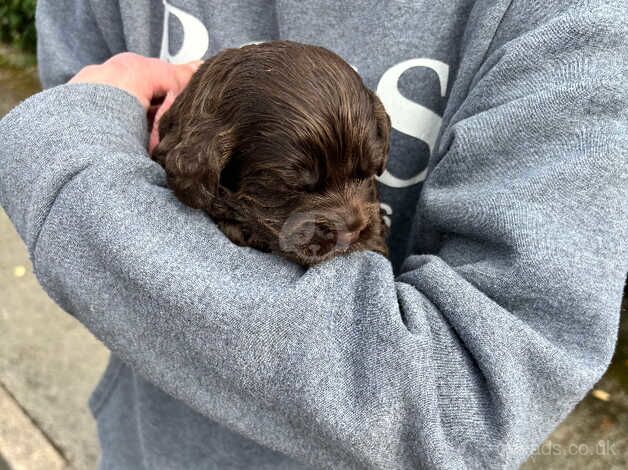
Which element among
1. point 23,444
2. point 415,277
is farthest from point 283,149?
point 23,444

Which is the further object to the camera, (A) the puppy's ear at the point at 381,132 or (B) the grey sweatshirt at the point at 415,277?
(A) the puppy's ear at the point at 381,132

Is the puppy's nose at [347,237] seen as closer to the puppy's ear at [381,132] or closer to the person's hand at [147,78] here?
the puppy's ear at [381,132]

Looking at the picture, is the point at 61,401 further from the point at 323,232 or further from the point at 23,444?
the point at 323,232

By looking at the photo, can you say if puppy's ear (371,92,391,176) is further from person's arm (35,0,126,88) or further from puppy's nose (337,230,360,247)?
person's arm (35,0,126,88)

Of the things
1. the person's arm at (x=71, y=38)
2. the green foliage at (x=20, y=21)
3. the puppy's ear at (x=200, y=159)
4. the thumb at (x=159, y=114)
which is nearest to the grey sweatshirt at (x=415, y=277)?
the puppy's ear at (x=200, y=159)

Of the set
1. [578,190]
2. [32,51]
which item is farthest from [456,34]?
[32,51]

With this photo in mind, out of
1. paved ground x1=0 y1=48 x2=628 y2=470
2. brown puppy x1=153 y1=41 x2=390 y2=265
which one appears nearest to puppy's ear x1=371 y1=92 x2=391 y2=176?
brown puppy x1=153 y1=41 x2=390 y2=265

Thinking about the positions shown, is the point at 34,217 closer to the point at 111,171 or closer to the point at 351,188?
the point at 111,171
